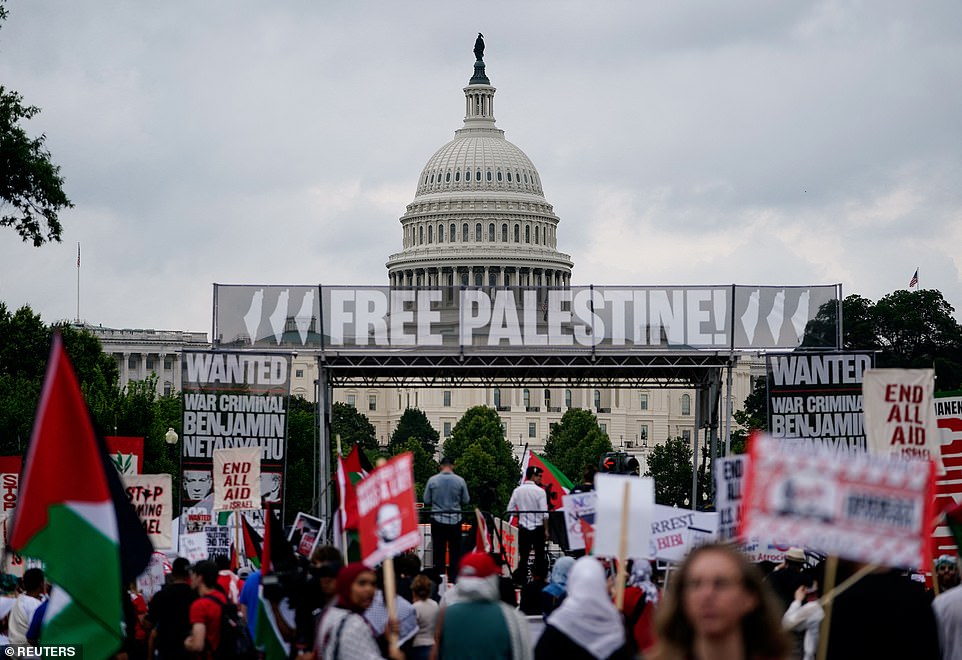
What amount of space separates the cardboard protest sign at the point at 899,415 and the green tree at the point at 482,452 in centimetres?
11440

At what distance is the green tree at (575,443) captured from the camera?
144125 mm

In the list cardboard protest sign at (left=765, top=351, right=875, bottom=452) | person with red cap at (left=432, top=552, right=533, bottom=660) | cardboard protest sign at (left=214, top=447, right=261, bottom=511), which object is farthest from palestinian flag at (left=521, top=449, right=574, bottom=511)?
person with red cap at (left=432, top=552, right=533, bottom=660)

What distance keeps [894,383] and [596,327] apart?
20.4m

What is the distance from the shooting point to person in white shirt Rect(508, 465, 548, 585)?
24.5 m

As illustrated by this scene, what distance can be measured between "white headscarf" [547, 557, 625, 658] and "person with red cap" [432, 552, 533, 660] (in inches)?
19.9

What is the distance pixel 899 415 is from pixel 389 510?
518 centimetres

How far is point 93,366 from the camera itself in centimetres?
9044

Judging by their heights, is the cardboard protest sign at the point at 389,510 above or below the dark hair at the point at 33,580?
above

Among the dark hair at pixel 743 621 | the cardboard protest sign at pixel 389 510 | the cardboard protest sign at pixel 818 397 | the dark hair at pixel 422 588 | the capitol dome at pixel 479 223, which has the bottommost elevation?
the dark hair at pixel 422 588

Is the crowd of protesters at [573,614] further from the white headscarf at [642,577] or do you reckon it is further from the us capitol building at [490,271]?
the us capitol building at [490,271]

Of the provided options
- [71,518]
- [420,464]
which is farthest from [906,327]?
[71,518]

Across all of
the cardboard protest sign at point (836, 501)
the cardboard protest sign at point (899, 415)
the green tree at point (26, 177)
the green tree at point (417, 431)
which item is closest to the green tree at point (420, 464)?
the green tree at point (417, 431)

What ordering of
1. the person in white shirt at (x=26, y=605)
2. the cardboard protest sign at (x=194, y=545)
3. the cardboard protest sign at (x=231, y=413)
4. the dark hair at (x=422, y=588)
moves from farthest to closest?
the cardboard protest sign at (x=231, y=413), the cardboard protest sign at (x=194, y=545), the person in white shirt at (x=26, y=605), the dark hair at (x=422, y=588)

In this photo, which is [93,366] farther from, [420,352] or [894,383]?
[894,383]
